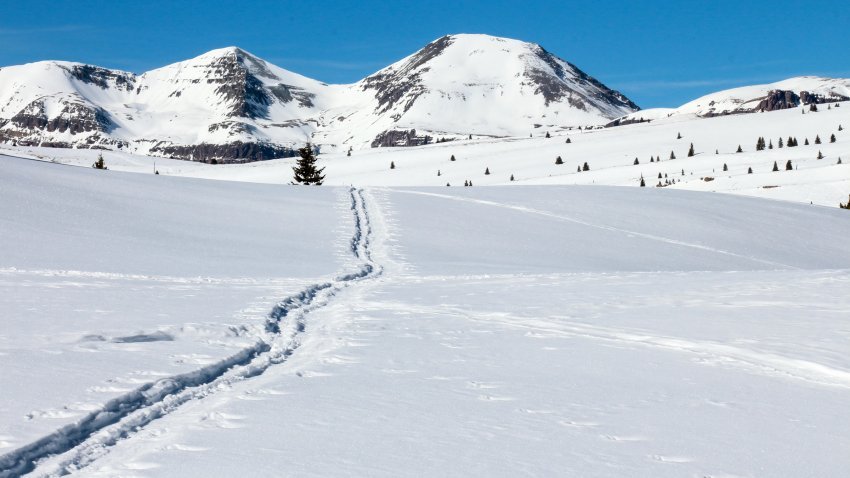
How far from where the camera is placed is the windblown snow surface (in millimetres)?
6301

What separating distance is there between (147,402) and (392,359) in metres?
3.45

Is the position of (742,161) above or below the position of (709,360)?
above

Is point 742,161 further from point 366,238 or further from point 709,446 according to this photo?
point 709,446

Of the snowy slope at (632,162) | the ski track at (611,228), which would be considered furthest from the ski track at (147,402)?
the snowy slope at (632,162)

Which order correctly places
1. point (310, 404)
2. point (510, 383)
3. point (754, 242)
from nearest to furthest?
1. point (310, 404)
2. point (510, 383)
3. point (754, 242)

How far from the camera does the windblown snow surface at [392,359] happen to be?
6.30m

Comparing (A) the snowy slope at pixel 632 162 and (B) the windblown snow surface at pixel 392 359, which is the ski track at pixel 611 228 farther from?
(A) the snowy slope at pixel 632 162

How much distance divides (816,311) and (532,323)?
5.96 metres

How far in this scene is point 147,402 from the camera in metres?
7.55

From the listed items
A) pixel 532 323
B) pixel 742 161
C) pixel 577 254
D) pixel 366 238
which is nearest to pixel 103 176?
pixel 366 238

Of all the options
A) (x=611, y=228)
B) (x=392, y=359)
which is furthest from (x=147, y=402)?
(x=611, y=228)

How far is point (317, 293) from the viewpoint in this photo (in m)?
16.6

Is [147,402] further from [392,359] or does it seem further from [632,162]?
[632,162]

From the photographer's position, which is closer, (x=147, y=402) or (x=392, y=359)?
(x=147, y=402)
